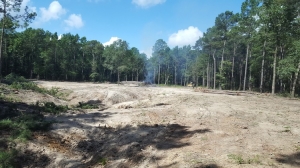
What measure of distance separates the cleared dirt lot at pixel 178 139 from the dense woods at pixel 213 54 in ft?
50.8

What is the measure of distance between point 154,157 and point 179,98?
12545 mm

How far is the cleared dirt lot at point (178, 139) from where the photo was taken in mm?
7562

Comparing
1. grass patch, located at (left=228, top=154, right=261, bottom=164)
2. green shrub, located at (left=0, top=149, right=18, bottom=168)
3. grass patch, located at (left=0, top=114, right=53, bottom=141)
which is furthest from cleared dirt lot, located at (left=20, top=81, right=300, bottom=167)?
green shrub, located at (left=0, top=149, right=18, bottom=168)

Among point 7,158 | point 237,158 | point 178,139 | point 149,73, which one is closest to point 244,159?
point 237,158

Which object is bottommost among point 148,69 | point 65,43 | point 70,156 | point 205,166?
point 70,156

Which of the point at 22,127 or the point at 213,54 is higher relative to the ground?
the point at 213,54

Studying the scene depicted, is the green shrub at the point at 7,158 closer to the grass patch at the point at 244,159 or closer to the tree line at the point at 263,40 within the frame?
the grass patch at the point at 244,159

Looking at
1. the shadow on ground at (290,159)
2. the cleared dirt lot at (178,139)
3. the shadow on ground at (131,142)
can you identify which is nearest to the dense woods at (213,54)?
the cleared dirt lot at (178,139)

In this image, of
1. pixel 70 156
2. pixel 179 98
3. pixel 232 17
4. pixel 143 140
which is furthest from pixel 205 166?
pixel 232 17

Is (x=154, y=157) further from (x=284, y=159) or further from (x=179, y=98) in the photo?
(x=179, y=98)

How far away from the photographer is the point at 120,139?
10.5 m

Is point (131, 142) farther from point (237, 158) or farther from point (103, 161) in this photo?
point (237, 158)

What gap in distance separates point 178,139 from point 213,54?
4479cm

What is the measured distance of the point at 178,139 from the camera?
9.95 metres
